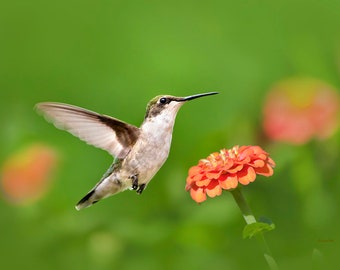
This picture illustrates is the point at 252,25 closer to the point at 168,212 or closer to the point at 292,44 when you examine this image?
the point at 292,44

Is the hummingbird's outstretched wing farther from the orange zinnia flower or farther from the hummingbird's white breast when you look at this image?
the orange zinnia flower

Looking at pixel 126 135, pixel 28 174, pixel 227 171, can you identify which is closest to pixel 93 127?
pixel 126 135

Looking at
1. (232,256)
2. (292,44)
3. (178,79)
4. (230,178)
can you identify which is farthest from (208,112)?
(230,178)

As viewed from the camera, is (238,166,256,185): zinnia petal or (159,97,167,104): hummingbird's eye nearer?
(238,166,256,185): zinnia petal

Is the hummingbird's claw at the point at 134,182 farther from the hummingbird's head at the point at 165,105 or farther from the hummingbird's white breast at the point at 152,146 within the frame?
the hummingbird's head at the point at 165,105

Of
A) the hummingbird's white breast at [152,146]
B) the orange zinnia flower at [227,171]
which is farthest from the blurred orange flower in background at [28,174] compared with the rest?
the orange zinnia flower at [227,171]

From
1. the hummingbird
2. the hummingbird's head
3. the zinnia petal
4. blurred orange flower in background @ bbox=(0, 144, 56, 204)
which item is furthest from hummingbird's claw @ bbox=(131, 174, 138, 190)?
blurred orange flower in background @ bbox=(0, 144, 56, 204)
